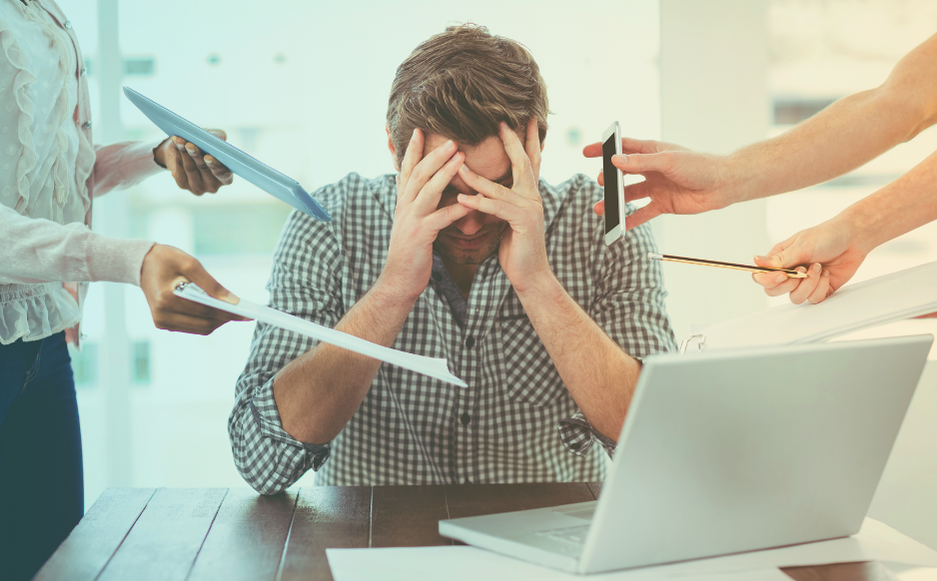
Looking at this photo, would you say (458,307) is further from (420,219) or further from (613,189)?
(613,189)

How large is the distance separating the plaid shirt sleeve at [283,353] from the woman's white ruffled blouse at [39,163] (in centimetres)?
33

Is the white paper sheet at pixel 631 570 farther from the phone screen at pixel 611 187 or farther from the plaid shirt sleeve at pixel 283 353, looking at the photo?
the phone screen at pixel 611 187

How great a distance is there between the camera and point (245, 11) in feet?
8.10

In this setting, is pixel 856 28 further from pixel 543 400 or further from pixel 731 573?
pixel 731 573

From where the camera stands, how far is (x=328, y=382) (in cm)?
103

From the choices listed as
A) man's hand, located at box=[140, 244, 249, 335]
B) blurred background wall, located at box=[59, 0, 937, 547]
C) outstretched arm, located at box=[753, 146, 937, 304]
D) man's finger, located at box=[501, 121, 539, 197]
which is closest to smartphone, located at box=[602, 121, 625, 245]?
man's finger, located at box=[501, 121, 539, 197]

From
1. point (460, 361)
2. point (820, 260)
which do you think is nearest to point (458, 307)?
point (460, 361)

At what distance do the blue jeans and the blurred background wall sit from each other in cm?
146

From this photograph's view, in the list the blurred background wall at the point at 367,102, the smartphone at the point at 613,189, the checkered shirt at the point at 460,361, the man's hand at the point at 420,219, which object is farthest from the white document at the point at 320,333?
the blurred background wall at the point at 367,102

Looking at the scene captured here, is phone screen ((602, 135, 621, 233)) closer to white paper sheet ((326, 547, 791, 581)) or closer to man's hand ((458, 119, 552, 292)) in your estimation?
man's hand ((458, 119, 552, 292))

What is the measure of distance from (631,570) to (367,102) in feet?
7.27

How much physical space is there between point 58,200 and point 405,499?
2.55 feet

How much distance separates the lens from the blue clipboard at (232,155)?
2.74ft

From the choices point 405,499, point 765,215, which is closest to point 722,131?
point 765,215
